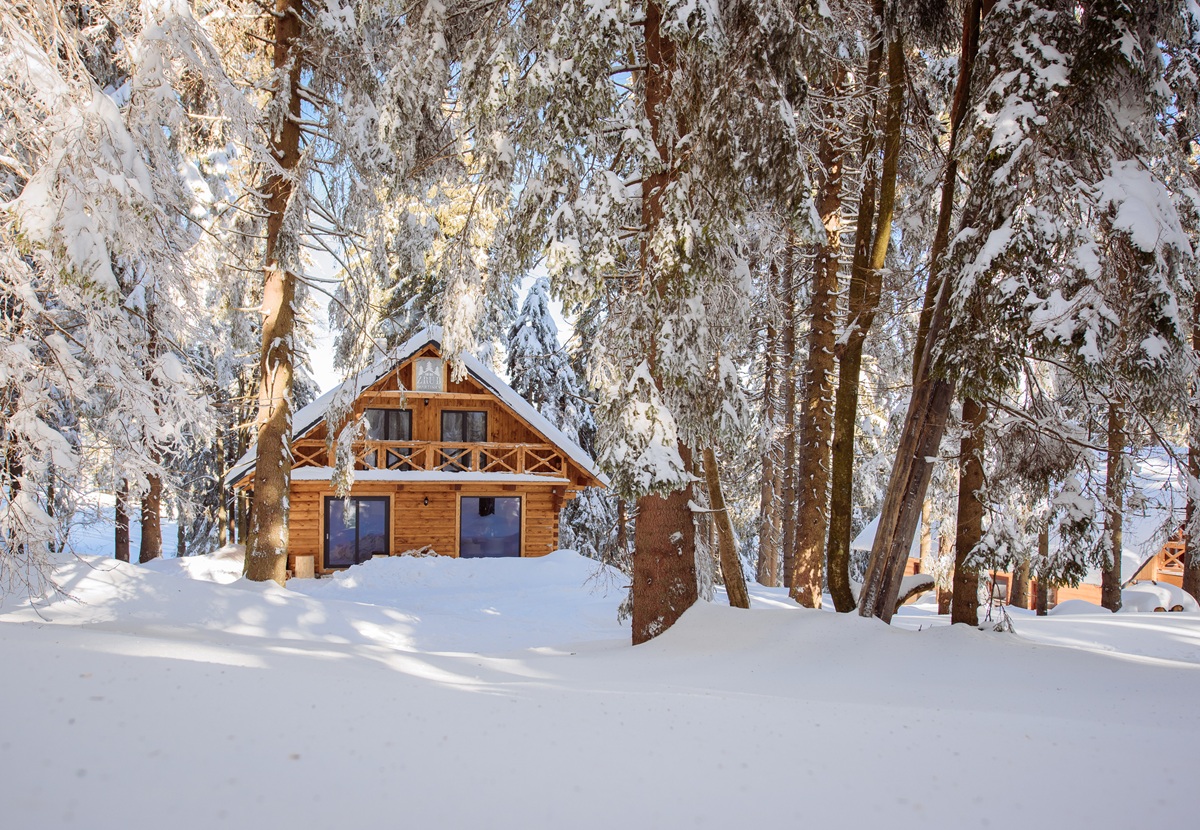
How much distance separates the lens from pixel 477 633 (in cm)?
1045

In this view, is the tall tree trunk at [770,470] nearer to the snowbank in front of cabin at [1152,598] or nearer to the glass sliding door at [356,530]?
the snowbank in front of cabin at [1152,598]

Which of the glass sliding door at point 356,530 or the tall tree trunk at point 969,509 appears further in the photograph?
the glass sliding door at point 356,530

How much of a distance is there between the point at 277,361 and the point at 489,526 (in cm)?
1030

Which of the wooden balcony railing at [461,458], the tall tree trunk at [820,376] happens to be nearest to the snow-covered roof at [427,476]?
the wooden balcony railing at [461,458]

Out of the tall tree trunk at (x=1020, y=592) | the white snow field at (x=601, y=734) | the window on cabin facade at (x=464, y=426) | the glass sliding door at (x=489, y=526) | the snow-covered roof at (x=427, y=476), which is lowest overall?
the tall tree trunk at (x=1020, y=592)

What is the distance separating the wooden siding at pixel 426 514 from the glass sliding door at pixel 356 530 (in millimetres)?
226

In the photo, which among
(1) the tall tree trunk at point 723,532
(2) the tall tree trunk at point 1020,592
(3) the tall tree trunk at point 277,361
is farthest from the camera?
(2) the tall tree trunk at point 1020,592

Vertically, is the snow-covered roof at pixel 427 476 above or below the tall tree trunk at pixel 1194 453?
below

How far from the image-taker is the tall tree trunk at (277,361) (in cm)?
986

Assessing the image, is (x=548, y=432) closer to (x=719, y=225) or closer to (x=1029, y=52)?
(x=719, y=225)

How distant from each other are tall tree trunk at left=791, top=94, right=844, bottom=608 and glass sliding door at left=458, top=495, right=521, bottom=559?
1045 centimetres

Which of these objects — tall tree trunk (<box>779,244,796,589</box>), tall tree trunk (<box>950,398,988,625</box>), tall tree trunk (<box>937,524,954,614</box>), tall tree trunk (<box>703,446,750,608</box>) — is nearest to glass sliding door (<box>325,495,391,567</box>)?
tall tree trunk (<box>779,244,796,589</box>)

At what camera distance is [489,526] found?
765 inches

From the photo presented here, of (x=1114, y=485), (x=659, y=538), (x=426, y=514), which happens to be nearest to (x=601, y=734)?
(x=659, y=538)
